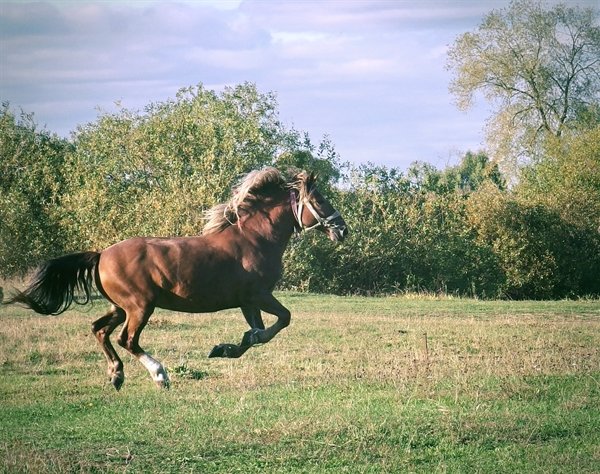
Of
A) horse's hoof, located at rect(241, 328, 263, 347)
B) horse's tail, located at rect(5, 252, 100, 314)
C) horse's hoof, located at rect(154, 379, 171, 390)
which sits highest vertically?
horse's tail, located at rect(5, 252, 100, 314)

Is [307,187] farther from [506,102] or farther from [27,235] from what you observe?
[506,102]

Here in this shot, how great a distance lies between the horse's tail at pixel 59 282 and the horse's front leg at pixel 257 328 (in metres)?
1.96

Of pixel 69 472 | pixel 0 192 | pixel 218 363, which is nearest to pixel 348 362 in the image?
pixel 218 363

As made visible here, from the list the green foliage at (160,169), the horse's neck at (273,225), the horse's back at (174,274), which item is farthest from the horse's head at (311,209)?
the green foliage at (160,169)

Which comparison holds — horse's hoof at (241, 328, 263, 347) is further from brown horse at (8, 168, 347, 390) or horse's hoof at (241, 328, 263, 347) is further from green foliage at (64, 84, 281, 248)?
green foliage at (64, 84, 281, 248)

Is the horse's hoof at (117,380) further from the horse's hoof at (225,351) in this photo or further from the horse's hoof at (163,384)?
the horse's hoof at (225,351)

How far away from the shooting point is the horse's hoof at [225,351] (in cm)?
1241

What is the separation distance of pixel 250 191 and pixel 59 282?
2.85 m

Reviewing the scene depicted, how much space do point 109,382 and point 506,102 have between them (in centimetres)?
4413

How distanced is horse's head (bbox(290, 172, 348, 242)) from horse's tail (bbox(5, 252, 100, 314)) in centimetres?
277

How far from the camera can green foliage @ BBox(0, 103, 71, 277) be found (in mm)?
33094

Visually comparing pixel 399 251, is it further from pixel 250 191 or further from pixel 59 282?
pixel 59 282

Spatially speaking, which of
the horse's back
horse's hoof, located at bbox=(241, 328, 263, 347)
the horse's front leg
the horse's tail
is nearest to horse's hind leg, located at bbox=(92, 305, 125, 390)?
the horse's back

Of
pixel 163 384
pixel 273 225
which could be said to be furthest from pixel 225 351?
pixel 273 225
